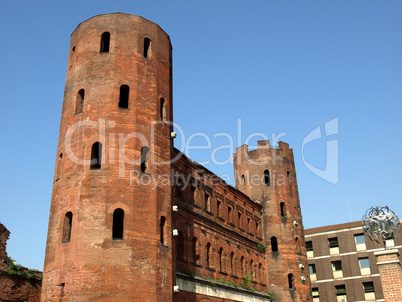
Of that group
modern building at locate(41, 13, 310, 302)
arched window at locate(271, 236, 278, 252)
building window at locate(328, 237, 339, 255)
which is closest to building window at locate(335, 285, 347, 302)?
building window at locate(328, 237, 339, 255)

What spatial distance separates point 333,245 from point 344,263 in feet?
7.88

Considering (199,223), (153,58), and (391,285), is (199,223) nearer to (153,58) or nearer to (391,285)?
(153,58)

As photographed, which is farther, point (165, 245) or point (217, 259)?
point (217, 259)

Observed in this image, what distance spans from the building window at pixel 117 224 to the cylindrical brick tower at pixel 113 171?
45mm

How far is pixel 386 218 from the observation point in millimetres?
15211

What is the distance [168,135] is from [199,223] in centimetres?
750

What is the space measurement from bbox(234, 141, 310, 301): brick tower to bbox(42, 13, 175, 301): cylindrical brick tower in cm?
1660

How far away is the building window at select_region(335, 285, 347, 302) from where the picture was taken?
1826 inches

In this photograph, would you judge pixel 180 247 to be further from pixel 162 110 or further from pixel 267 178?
pixel 267 178

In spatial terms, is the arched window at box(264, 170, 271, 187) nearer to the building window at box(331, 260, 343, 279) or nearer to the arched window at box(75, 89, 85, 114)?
the building window at box(331, 260, 343, 279)

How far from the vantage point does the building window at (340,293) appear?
46.4 m

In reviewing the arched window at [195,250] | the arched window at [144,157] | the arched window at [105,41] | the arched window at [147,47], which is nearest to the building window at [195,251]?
the arched window at [195,250]

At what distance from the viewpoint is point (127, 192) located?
1914 cm

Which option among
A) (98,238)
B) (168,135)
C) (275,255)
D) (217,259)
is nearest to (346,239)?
(275,255)
